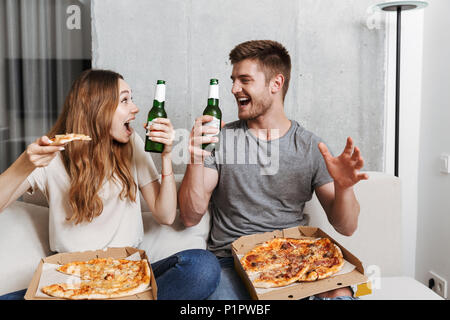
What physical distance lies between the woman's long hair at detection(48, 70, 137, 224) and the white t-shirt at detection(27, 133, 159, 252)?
0.03m

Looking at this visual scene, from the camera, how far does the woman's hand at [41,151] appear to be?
1175 millimetres

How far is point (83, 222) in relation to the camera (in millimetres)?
1424

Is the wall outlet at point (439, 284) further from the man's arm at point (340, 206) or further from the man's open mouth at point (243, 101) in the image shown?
the man's open mouth at point (243, 101)

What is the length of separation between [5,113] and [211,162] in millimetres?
1446

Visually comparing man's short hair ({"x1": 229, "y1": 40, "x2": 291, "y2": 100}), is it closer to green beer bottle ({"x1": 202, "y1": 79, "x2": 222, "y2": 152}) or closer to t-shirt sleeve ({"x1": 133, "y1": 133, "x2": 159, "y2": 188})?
green beer bottle ({"x1": 202, "y1": 79, "x2": 222, "y2": 152})

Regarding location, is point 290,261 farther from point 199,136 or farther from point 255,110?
point 255,110

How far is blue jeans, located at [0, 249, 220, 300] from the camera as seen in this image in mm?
1224

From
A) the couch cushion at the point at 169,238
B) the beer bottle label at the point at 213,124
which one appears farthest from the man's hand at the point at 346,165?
the couch cushion at the point at 169,238

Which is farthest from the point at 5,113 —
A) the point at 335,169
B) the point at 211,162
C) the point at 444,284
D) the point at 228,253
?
the point at 444,284

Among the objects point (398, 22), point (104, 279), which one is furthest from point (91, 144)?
point (398, 22)

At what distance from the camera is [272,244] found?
1343 mm

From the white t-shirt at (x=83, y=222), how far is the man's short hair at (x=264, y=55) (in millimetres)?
686

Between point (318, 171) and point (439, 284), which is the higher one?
point (318, 171)

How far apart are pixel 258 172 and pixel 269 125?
0.66 feet
